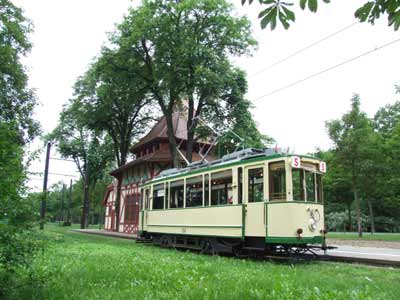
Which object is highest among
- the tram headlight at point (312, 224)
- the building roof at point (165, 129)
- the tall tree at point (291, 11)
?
the building roof at point (165, 129)

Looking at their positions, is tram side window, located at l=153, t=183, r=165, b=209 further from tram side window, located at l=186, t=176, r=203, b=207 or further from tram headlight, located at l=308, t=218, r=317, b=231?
tram headlight, located at l=308, t=218, r=317, b=231

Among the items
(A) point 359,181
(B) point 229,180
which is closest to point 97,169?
(A) point 359,181

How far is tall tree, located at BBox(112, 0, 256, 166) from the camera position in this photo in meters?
21.3

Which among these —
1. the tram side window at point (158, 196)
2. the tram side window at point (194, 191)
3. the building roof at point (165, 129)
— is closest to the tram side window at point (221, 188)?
the tram side window at point (194, 191)

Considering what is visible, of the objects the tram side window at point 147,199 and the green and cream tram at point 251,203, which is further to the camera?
the tram side window at point 147,199

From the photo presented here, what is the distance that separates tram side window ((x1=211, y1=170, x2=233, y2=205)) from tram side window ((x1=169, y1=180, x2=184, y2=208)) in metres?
2.17

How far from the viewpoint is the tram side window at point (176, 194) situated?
49.0 ft

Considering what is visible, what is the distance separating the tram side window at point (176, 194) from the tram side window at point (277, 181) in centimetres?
475

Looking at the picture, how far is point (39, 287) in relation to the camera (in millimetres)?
5695

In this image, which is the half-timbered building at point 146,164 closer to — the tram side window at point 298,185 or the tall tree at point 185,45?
the tall tree at point 185,45

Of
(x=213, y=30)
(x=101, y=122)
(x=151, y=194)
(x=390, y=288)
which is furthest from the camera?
(x=101, y=122)

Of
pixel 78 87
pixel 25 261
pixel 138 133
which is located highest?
pixel 78 87

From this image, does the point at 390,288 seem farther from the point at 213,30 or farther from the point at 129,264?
the point at 213,30

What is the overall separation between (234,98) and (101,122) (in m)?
12.9
